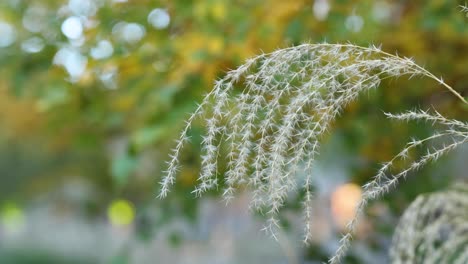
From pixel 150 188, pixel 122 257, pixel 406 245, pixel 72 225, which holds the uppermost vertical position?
pixel 72 225

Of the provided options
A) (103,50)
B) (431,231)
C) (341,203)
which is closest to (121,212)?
(341,203)

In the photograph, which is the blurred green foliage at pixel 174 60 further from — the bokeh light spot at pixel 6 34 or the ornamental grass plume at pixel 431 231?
the ornamental grass plume at pixel 431 231

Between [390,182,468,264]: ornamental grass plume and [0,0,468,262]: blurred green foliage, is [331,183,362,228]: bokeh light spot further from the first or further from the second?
[390,182,468,264]: ornamental grass plume

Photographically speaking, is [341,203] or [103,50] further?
[341,203]

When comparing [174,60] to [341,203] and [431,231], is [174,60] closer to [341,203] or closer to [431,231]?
[431,231]

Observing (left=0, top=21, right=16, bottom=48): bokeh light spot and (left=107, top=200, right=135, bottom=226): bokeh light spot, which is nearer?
(left=0, top=21, right=16, bottom=48): bokeh light spot

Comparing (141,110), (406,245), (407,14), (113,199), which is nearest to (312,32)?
(141,110)

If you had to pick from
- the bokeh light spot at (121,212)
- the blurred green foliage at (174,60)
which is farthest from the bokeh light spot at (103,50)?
the bokeh light spot at (121,212)

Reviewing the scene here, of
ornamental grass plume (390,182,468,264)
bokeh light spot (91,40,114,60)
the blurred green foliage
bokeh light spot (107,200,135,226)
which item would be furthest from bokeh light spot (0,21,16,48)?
ornamental grass plume (390,182,468,264)

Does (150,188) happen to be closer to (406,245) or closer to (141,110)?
(141,110)
